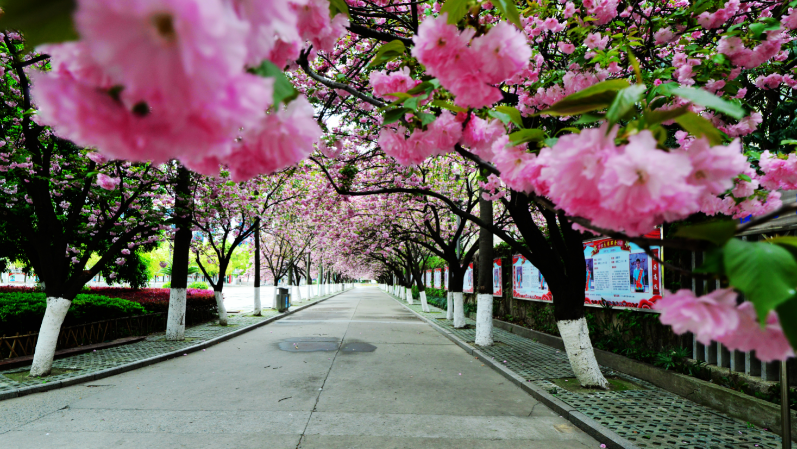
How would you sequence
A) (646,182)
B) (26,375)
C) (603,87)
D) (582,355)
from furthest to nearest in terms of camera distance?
1. (26,375)
2. (582,355)
3. (603,87)
4. (646,182)

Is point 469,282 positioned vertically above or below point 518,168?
below

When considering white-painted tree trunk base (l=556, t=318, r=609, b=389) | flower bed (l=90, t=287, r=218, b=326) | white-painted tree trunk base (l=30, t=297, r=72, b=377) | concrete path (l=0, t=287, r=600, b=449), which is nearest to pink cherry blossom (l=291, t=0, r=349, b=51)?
concrete path (l=0, t=287, r=600, b=449)

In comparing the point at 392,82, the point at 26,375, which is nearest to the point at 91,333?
the point at 26,375

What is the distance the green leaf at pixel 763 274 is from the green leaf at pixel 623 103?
1.38 ft

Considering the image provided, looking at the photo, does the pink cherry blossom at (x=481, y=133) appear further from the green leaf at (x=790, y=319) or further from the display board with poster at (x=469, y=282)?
the display board with poster at (x=469, y=282)

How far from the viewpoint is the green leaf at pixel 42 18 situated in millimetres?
634

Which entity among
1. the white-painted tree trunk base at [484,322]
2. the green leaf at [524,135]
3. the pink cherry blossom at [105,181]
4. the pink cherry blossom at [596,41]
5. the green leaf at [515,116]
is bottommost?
the white-painted tree trunk base at [484,322]

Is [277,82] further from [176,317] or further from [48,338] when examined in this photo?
[176,317]

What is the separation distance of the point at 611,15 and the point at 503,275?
12.2 metres

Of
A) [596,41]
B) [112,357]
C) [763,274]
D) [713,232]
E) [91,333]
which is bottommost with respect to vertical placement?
[112,357]

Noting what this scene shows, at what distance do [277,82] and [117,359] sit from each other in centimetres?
973

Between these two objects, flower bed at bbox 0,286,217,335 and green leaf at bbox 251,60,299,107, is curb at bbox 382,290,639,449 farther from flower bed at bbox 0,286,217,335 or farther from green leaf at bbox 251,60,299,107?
flower bed at bbox 0,286,217,335


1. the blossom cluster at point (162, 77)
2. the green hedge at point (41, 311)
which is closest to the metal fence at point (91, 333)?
the green hedge at point (41, 311)

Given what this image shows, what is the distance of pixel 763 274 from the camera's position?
0.91m
